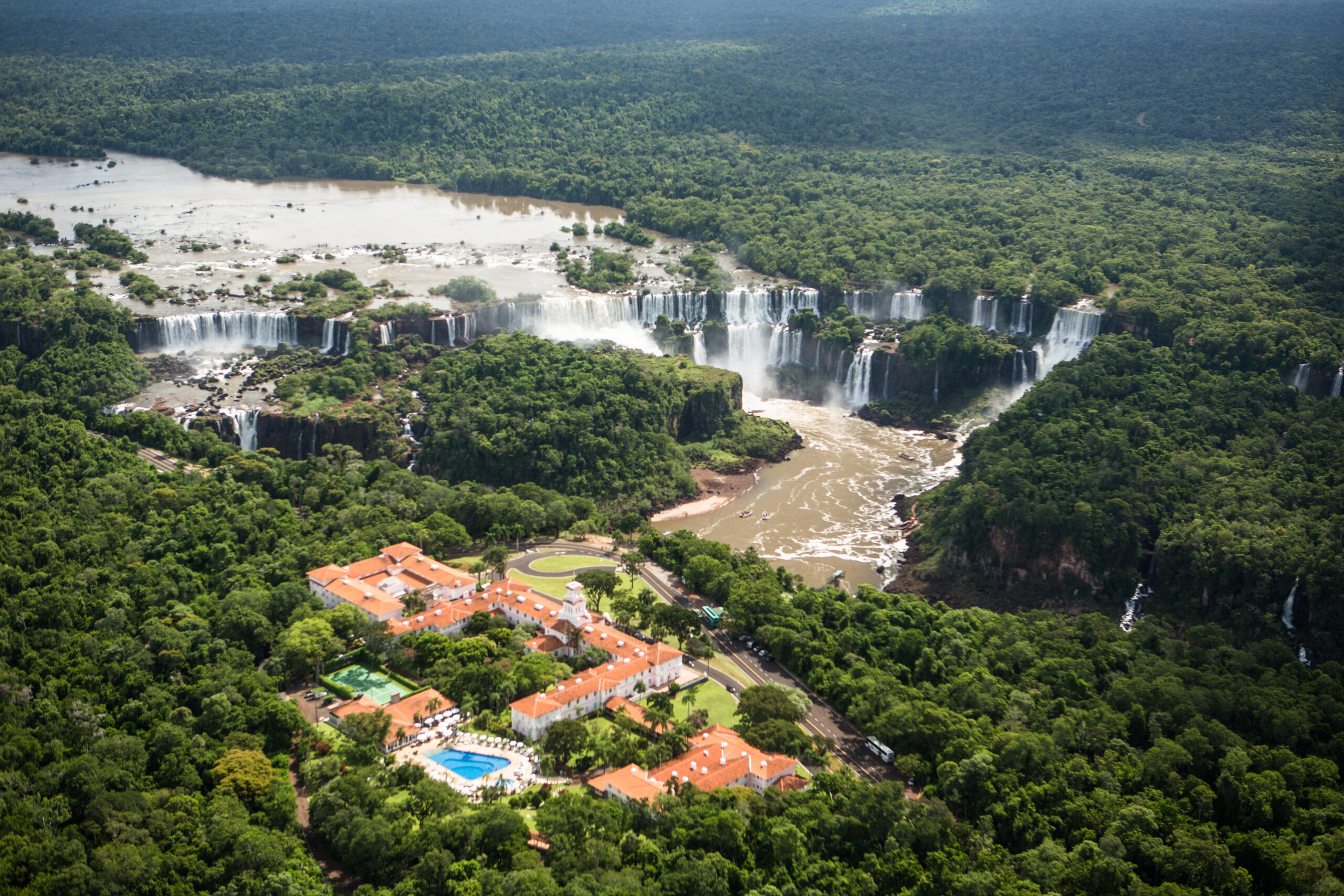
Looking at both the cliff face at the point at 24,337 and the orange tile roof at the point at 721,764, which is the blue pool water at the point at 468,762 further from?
the cliff face at the point at 24,337

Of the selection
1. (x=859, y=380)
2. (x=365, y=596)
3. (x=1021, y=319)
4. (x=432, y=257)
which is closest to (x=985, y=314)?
(x=1021, y=319)

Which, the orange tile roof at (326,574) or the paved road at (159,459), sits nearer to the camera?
the orange tile roof at (326,574)

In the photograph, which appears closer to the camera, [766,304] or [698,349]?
[698,349]

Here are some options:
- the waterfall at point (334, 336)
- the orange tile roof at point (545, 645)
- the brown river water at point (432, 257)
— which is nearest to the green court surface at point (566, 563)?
the orange tile roof at point (545, 645)

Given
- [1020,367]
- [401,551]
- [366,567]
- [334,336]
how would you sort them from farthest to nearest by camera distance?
1. [1020,367]
2. [334,336]
3. [401,551]
4. [366,567]

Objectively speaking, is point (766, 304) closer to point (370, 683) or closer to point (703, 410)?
point (703, 410)

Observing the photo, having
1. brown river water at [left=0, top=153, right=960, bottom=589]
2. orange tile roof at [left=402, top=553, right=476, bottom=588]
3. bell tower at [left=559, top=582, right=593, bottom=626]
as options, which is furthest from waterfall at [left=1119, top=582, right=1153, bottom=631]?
orange tile roof at [left=402, top=553, right=476, bottom=588]

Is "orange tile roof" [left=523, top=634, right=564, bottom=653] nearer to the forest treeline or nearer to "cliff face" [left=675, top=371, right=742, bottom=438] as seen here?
the forest treeline
